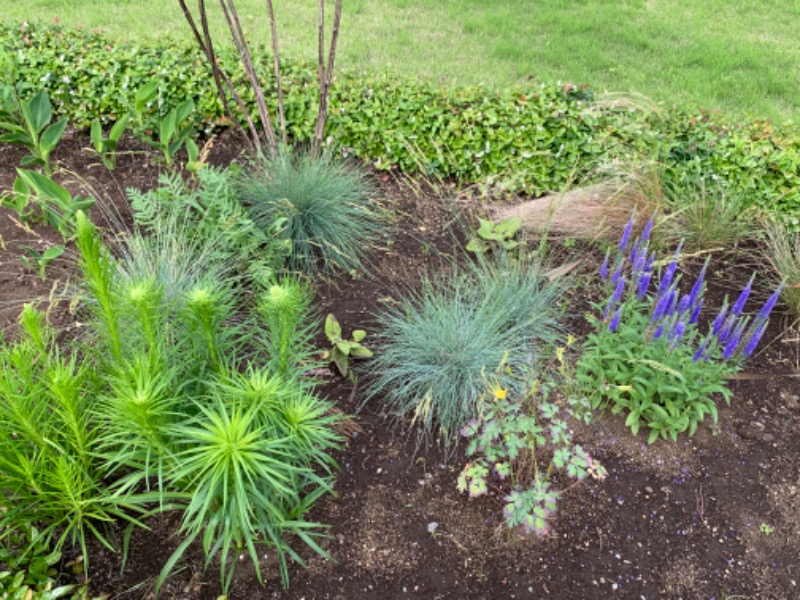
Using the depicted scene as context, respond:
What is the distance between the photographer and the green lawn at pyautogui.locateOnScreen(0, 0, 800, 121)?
546cm

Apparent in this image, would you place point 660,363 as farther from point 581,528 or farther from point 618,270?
point 581,528

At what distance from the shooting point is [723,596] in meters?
2.35

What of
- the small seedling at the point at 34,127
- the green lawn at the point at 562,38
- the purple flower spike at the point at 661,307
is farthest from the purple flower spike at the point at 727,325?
the small seedling at the point at 34,127

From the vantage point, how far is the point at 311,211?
11.6 ft

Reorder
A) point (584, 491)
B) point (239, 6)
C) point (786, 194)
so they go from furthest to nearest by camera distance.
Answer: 1. point (239, 6)
2. point (786, 194)
3. point (584, 491)

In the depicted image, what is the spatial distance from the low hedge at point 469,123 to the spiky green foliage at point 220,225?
0.96m

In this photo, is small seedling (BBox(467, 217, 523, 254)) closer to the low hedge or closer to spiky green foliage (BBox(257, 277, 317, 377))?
the low hedge

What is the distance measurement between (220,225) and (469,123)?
173 centimetres

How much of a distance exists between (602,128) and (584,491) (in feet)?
7.71

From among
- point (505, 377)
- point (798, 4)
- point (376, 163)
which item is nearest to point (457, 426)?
point (505, 377)

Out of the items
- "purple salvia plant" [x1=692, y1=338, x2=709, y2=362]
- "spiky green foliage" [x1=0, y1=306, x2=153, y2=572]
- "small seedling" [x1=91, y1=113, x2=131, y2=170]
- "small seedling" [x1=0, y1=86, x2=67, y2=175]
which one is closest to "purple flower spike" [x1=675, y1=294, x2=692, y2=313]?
"purple salvia plant" [x1=692, y1=338, x2=709, y2=362]

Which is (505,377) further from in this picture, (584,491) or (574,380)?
(584,491)

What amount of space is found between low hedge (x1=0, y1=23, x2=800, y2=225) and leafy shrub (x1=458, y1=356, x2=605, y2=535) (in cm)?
153

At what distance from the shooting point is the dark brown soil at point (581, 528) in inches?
91.2
